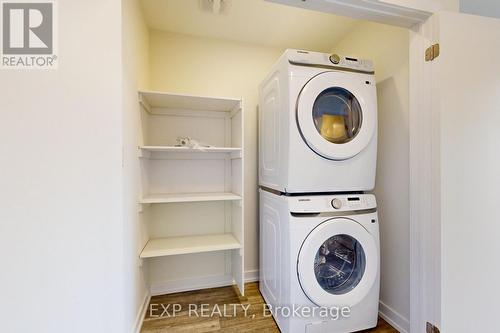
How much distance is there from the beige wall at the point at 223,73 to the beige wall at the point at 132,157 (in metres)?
0.27

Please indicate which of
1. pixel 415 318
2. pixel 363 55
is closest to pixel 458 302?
pixel 415 318

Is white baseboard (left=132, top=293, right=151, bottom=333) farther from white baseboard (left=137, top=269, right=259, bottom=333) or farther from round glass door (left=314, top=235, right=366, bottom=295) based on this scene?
round glass door (left=314, top=235, right=366, bottom=295)

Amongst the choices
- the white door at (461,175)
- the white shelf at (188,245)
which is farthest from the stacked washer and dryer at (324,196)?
the white shelf at (188,245)

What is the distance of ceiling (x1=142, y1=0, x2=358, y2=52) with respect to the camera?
1.64 m

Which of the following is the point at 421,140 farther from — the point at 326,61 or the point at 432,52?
the point at 326,61

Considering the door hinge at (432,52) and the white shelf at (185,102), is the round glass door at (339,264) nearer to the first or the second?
the door hinge at (432,52)

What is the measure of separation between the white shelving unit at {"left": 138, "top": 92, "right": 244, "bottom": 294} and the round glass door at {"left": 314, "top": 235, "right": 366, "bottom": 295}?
0.62m

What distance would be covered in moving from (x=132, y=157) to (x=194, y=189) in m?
0.72

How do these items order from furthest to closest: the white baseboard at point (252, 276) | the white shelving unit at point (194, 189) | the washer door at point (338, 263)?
1. the white baseboard at point (252, 276)
2. the white shelving unit at point (194, 189)
3. the washer door at point (338, 263)

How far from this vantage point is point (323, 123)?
1449 mm

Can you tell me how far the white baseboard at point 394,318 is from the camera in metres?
1.44

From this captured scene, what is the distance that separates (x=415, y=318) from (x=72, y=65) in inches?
85.8

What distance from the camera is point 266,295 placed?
68.0 inches

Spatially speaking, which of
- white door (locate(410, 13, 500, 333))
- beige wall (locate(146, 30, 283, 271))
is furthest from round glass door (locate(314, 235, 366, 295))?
beige wall (locate(146, 30, 283, 271))
